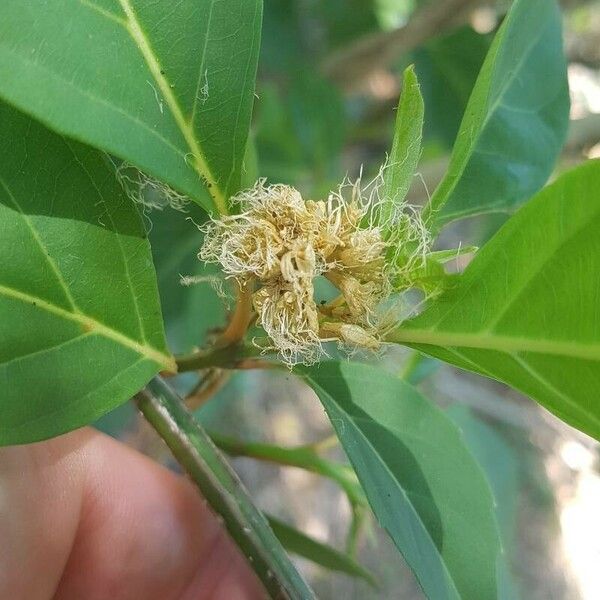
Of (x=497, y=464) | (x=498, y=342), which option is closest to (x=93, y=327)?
(x=498, y=342)

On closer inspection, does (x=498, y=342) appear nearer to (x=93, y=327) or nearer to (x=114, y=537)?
(x=93, y=327)

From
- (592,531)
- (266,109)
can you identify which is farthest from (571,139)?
(592,531)

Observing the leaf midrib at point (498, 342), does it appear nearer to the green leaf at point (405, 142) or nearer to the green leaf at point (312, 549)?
the green leaf at point (405, 142)

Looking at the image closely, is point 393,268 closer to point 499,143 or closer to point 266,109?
point 499,143

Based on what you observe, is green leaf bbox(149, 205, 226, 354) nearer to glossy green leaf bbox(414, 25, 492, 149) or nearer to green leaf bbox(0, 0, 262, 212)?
green leaf bbox(0, 0, 262, 212)

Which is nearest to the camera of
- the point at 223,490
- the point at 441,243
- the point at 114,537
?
the point at 223,490
